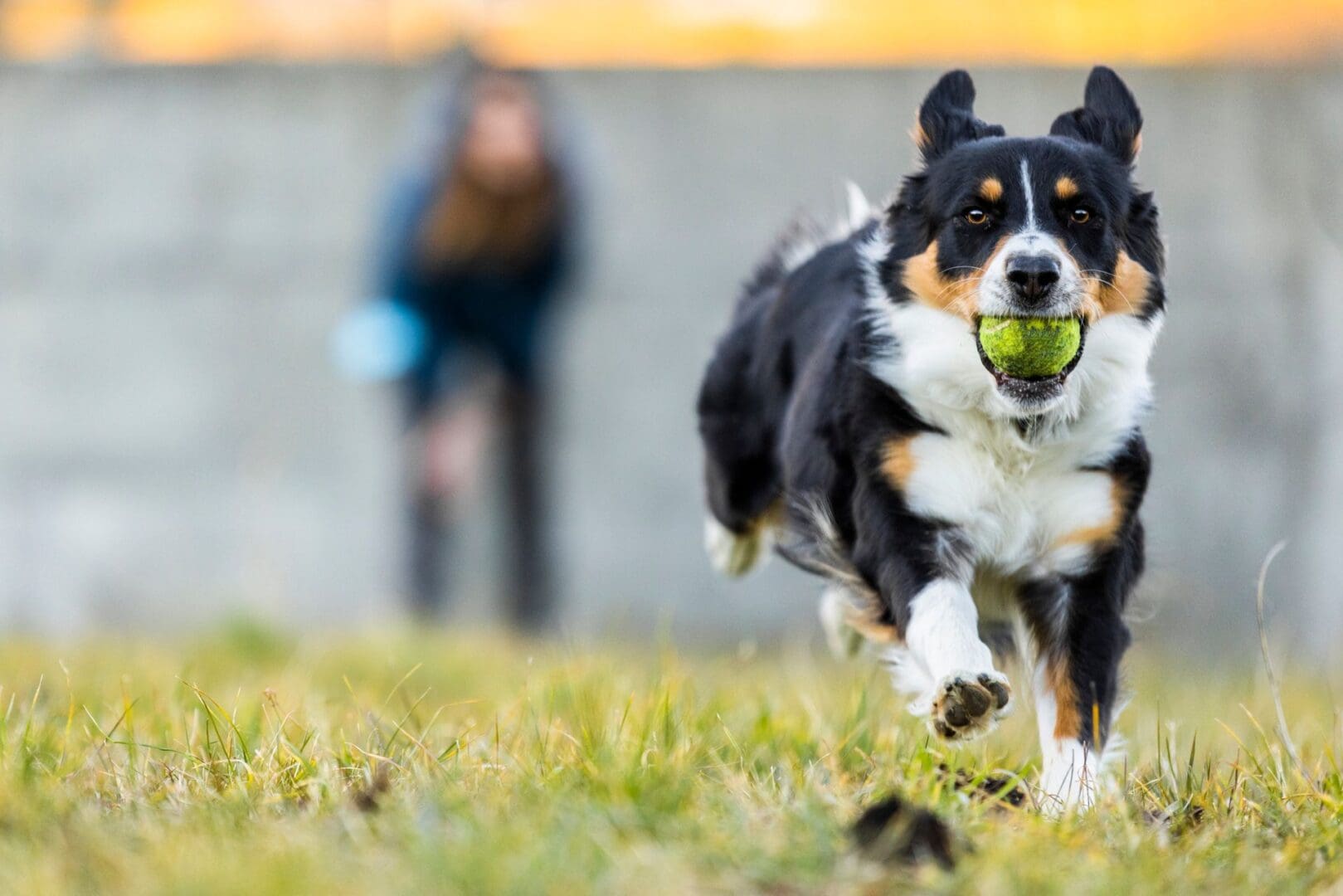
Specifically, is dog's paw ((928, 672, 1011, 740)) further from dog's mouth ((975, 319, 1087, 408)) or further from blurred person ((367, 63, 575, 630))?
blurred person ((367, 63, 575, 630))

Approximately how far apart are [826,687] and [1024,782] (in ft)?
4.17

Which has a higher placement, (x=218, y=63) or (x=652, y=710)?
(x=218, y=63)

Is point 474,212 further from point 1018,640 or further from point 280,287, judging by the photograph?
point 1018,640

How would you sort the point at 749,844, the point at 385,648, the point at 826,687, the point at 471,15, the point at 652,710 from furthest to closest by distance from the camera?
the point at 471,15 < the point at 385,648 < the point at 826,687 < the point at 652,710 < the point at 749,844

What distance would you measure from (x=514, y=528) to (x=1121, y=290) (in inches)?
197

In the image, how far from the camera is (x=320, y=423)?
832cm

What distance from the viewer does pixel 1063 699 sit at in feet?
10.9

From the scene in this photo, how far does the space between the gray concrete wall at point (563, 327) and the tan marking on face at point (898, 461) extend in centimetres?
479

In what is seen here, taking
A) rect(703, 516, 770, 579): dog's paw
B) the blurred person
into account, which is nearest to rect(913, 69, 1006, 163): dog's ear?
rect(703, 516, 770, 579): dog's paw

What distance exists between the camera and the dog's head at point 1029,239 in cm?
312

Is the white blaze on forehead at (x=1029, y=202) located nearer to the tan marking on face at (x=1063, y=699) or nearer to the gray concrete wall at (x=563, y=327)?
the tan marking on face at (x=1063, y=699)

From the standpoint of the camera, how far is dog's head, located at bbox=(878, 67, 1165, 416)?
10.2 feet

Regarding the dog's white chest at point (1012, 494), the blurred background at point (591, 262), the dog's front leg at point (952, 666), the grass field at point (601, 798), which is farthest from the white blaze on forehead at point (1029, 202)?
the blurred background at point (591, 262)

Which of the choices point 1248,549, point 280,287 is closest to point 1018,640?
point 1248,549
